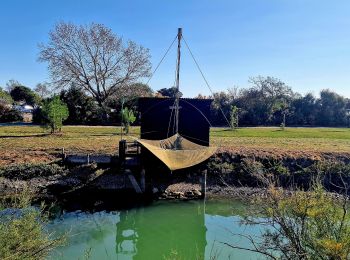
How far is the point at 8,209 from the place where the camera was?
791cm

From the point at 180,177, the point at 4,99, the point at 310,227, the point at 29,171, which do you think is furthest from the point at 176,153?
the point at 4,99

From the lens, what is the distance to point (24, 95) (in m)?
43.0

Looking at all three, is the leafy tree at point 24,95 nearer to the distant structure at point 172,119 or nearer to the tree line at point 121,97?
the tree line at point 121,97

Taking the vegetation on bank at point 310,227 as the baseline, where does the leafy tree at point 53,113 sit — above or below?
above

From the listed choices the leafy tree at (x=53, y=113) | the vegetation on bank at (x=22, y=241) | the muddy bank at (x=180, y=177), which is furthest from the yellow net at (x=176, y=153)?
the leafy tree at (x=53, y=113)

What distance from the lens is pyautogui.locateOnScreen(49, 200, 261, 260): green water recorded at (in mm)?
8109

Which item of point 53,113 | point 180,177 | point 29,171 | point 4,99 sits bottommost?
point 180,177

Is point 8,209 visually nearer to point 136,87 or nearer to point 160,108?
point 160,108

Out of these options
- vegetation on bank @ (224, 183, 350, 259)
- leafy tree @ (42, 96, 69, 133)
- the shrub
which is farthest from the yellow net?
leafy tree @ (42, 96, 69, 133)

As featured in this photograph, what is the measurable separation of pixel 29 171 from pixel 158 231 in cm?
574

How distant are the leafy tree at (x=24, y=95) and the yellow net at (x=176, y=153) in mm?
35131

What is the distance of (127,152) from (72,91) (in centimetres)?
1735

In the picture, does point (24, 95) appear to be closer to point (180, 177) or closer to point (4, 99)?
point (4, 99)

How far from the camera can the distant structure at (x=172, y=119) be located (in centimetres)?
1370
